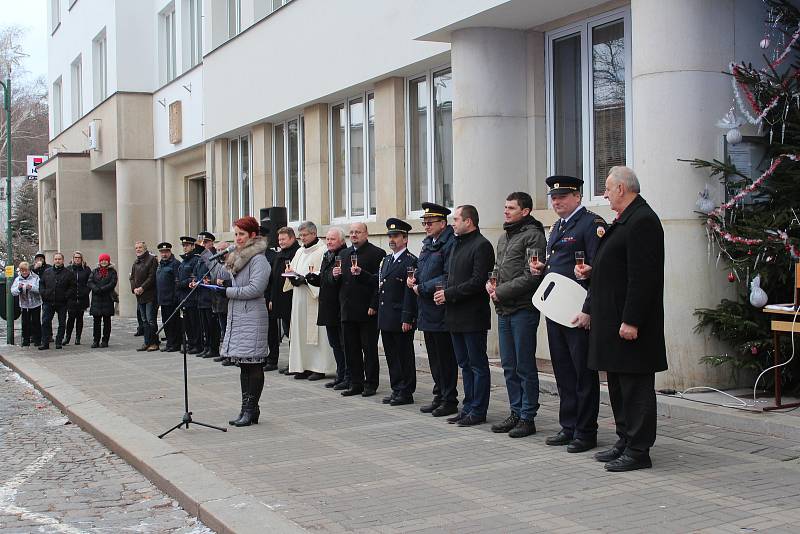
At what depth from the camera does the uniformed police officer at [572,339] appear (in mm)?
7402

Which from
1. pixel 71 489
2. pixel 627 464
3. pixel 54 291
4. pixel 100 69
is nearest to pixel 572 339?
pixel 627 464

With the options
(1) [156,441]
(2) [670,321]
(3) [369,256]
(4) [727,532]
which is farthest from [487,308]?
(4) [727,532]

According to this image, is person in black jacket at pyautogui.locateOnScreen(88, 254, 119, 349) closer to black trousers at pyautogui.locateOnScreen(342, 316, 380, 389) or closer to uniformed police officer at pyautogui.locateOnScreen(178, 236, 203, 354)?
uniformed police officer at pyautogui.locateOnScreen(178, 236, 203, 354)

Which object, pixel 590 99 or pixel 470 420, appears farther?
pixel 590 99

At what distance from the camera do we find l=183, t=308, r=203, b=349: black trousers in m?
16.1

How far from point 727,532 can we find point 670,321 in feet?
13.1

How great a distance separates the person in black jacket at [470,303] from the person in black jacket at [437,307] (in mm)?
292

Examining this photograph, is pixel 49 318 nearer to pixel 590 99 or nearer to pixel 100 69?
pixel 590 99

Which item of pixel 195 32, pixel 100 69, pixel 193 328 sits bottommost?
pixel 193 328

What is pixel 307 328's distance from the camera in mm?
12438

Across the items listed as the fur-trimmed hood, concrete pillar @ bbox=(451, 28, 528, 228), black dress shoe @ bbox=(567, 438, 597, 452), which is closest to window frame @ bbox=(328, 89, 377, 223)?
concrete pillar @ bbox=(451, 28, 528, 228)

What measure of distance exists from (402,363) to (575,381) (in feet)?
9.33

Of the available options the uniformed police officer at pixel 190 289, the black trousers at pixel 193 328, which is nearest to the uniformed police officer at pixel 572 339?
the uniformed police officer at pixel 190 289

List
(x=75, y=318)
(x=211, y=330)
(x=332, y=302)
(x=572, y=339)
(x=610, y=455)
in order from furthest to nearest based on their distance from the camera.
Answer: (x=75, y=318), (x=211, y=330), (x=332, y=302), (x=572, y=339), (x=610, y=455)
